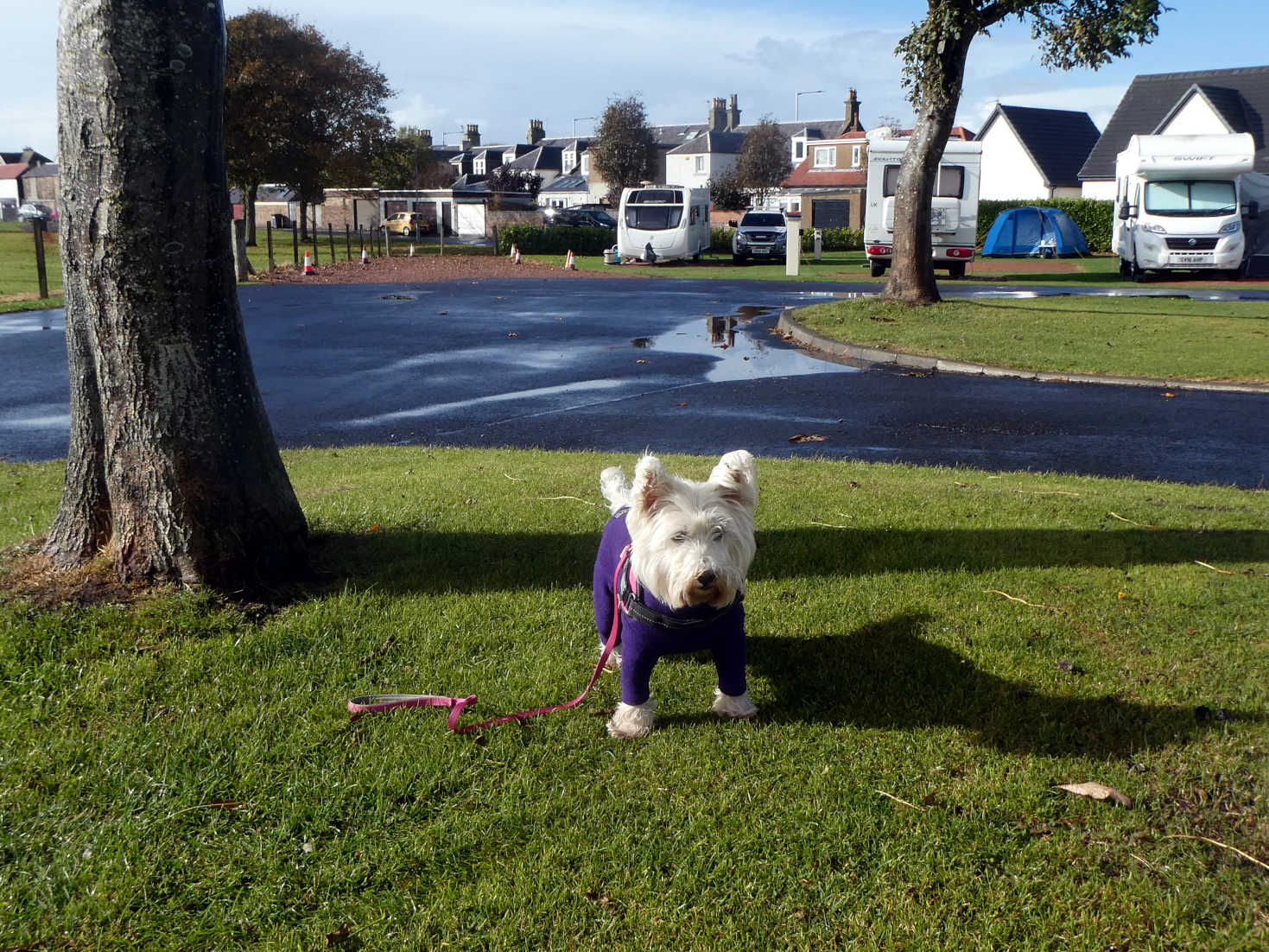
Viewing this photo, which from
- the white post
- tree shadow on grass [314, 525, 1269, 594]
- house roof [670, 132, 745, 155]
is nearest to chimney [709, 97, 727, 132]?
house roof [670, 132, 745, 155]

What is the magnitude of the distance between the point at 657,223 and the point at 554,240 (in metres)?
11.6

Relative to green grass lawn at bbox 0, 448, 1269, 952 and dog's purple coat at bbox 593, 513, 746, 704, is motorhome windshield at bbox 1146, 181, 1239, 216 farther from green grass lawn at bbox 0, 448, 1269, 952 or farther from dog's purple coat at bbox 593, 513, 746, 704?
dog's purple coat at bbox 593, 513, 746, 704

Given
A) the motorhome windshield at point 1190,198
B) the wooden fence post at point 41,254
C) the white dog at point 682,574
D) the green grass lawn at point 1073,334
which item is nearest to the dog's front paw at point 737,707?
the white dog at point 682,574

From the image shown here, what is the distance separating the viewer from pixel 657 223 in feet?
131

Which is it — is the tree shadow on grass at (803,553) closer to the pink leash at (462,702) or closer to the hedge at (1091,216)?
the pink leash at (462,702)

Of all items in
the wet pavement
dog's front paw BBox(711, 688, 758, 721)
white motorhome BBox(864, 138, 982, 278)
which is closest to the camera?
dog's front paw BBox(711, 688, 758, 721)

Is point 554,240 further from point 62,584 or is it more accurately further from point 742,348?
point 62,584

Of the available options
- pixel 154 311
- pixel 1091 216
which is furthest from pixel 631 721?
pixel 1091 216

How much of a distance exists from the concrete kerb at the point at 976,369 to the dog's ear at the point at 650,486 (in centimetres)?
1085

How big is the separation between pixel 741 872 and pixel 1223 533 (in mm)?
4457

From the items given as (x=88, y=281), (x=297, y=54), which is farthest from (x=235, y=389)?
(x=297, y=54)

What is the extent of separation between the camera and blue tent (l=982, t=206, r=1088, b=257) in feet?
142

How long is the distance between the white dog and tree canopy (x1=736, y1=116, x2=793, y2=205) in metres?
71.4

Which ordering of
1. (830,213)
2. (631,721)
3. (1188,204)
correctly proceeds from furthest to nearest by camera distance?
(830,213) → (1188,204) → (631,721)
